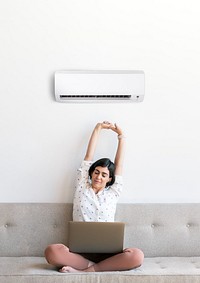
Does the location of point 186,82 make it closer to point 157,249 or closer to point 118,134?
point 118,134

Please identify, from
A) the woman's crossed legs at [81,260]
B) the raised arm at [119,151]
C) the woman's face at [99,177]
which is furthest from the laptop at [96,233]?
the raised arm at [119,151]

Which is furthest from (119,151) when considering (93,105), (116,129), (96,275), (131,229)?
(96,275)

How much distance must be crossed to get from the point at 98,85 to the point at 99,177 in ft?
2.06

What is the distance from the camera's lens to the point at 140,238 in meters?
4.70

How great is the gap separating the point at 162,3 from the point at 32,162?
1382 mm

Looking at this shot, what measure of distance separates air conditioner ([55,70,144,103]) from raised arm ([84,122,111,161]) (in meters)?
0.19

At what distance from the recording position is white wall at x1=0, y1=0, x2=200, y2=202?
15.6ft

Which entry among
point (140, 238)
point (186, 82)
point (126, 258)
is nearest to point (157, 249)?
point (140, 238)

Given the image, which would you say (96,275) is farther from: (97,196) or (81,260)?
(97,196)

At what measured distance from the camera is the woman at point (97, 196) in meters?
4.28

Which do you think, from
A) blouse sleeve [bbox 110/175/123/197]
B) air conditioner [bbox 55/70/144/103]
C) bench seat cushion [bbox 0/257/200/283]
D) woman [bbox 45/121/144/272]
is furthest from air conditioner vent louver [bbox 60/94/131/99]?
bench seat cushion [bbox 0/257/200/283]

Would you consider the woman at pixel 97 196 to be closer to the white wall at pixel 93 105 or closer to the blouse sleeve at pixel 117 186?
the blouse sleeve at pixel 117 186

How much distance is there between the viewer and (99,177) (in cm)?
459

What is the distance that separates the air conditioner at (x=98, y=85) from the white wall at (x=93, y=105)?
0.20 feet
